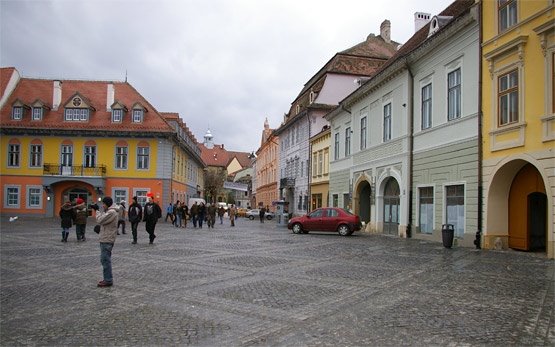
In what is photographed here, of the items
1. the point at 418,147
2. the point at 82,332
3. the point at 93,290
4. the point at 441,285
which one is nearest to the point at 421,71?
the point at 418,147

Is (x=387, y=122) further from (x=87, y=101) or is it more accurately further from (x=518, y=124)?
(x=87, y=101)

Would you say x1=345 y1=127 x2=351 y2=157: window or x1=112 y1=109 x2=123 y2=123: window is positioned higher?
Answer: x1=112 y1=109 x2=123 y2=123: window

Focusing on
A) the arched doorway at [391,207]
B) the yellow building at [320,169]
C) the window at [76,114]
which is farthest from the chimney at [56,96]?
the arched doorway at [391,207]

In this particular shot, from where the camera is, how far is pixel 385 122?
27.7 m

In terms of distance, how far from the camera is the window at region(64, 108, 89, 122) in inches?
1805

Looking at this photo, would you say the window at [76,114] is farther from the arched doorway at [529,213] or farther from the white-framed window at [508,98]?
the arched doorway at [529,213]

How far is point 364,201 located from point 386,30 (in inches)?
954

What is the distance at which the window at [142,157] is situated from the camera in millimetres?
45438

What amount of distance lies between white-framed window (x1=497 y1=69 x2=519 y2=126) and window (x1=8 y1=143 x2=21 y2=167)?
42.3 m

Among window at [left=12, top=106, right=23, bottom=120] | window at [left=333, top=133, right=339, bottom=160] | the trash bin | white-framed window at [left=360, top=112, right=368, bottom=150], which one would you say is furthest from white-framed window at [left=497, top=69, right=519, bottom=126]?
window at [left=12, top=106, right=23, bottom=120]

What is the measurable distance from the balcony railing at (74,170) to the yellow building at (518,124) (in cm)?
3576

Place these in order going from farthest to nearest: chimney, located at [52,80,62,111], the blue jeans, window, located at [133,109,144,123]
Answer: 1. chimney, located at [52,80,62,111]
2. window, located at [133,109,144,123]
3. the blue jeans

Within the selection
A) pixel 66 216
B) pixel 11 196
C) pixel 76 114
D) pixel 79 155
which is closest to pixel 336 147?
pixel 66 216

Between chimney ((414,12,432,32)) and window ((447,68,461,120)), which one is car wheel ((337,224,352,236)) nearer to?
window ((447,68,461,120))
